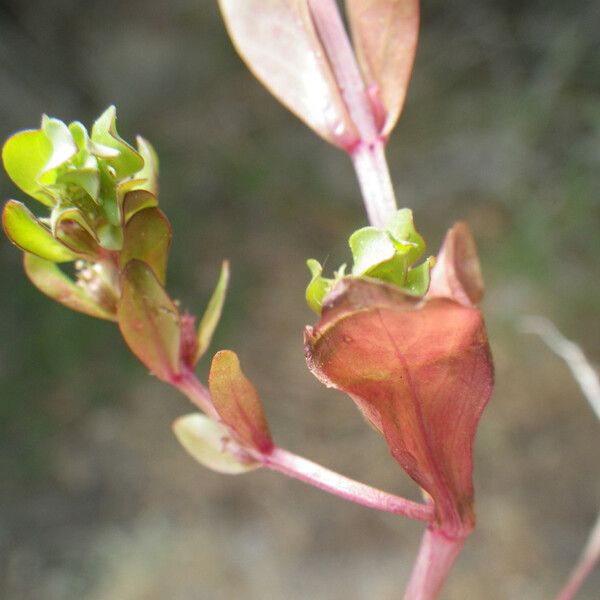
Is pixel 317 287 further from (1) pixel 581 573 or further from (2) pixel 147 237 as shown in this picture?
(1) pixel 581 573

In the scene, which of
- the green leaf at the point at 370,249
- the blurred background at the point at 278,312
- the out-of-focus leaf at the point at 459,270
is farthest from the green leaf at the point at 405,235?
the blurred background at the point at 278,312

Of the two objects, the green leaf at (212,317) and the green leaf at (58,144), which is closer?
the green leaf at (58,144)

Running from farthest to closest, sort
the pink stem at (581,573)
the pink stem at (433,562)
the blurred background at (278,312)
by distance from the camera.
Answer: the blurred background at (278,312), the pink stem at (581,573), the pink stem at (433,562)

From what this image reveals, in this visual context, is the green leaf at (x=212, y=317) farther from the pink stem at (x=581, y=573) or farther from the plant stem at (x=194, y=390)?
the pink stem at (x=581, y=573)

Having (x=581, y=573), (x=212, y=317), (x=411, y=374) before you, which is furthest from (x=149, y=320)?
(x=581, y=573)

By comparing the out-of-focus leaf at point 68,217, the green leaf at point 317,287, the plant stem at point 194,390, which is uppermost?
the out-of-focus leaf at point 68,217

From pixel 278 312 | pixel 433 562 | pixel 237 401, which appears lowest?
pixel 278 312
